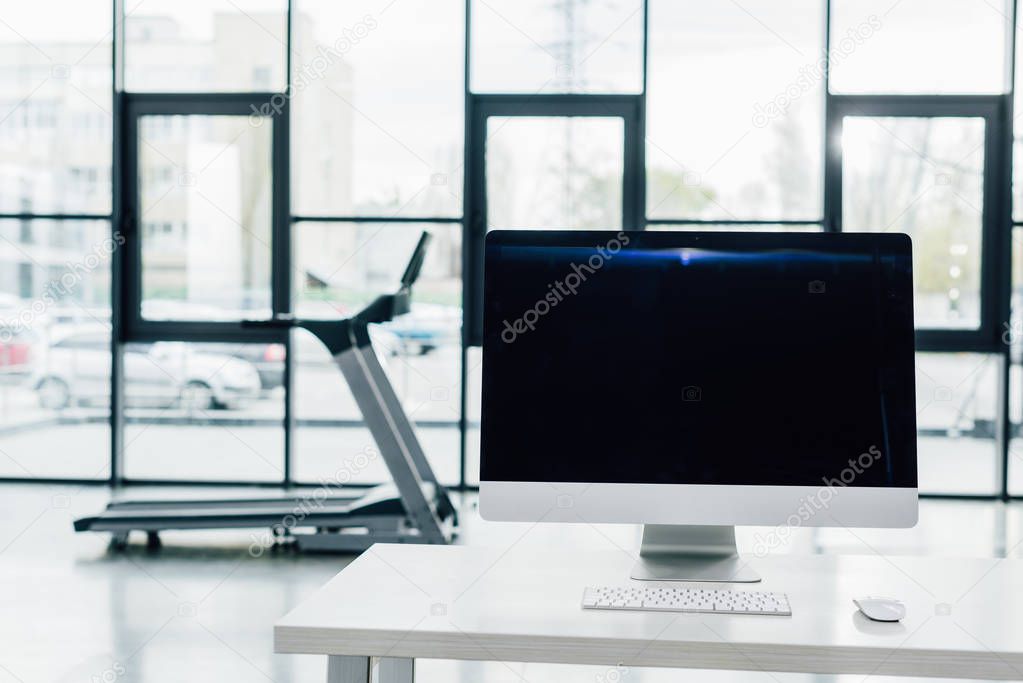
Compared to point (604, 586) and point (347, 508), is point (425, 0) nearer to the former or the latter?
point (347, 508)

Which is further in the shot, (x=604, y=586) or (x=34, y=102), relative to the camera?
(x=34, y=102)

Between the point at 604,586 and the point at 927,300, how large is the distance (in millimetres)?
4350

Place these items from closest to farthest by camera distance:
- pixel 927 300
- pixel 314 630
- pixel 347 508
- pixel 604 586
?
1. pixel 314 630
2. pixel 604 586
3. pixel 347 508
4. pixel 927 300

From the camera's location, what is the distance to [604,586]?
1391mm

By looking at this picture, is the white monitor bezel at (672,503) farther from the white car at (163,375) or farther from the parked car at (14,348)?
the parked car at (14,348)

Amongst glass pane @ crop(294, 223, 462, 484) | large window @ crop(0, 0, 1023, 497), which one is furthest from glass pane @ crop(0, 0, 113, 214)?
glass pane @ crop(294, 223, 462, 484)

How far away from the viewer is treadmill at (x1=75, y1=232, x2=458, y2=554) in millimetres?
3879

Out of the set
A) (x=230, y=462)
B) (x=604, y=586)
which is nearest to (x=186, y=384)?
(x=230, y=462)

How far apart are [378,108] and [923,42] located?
292cm

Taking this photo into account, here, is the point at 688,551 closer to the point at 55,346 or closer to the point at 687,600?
the point at 687,600

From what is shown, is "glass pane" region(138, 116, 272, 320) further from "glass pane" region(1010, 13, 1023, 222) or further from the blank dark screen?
the blank dark screen

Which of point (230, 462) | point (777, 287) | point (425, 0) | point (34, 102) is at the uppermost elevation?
point (425, 0)

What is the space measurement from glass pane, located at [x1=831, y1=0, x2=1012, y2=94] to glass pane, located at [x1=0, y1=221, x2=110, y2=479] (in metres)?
4.07

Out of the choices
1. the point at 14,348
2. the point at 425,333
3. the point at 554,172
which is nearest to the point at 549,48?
the point at 554,172
